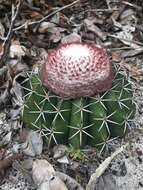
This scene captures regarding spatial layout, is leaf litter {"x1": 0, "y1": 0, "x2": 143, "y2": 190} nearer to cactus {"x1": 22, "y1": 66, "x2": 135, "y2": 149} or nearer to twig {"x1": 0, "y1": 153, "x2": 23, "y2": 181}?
twig {"x1": 0, "y1": 153, "x2": 23, "y2": 181}

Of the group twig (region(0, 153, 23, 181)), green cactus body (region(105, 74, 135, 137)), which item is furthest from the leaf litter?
green cactus body (region(105, 74, 135, 137))

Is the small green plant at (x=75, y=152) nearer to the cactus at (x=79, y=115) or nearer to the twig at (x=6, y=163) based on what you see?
the cactus at (x=79, y=115)

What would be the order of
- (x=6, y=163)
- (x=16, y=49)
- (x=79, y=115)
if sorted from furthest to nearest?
1. (x=16, y=49)
2. (x=6, y=163)
3. (x=79, y=115)

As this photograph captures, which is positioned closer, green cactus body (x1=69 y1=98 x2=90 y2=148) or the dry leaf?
green cactus body (x1=69 y1=98 x2=90 y2=148)

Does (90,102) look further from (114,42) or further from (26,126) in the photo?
(114,42)

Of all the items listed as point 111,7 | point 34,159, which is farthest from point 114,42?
point 34,159

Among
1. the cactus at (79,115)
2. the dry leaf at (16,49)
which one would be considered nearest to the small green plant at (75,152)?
A: the cactus at (79,115)

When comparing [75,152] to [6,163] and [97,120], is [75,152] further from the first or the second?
[6,163]

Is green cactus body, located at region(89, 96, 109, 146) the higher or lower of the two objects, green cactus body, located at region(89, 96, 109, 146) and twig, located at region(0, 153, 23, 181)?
the higher

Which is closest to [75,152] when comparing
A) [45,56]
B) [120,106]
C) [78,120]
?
[78,120]
